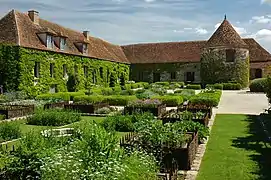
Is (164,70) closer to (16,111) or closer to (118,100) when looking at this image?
(118,100)

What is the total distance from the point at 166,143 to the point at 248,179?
2141 millimetres

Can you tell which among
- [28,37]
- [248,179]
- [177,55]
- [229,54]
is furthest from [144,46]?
[248,179]

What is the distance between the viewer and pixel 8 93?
2422 centimetres

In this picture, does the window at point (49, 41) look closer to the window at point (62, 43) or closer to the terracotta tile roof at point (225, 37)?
the window at point (62, 43)

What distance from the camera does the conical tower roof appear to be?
43000mm

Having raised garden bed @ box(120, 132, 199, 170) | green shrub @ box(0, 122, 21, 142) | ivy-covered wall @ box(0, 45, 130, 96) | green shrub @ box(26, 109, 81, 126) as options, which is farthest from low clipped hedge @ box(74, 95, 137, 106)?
raised garden bed @ box(120, 132, 199, 170)

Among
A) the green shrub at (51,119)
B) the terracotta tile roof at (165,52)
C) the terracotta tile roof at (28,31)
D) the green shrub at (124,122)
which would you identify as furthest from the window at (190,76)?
the green shrub at (124,122)

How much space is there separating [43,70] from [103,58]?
11993mm

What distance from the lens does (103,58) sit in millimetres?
39375

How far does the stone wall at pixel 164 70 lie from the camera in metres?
48.2

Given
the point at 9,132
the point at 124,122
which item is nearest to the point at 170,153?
the point at 124,122

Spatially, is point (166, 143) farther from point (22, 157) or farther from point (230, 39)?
point (230, 39)

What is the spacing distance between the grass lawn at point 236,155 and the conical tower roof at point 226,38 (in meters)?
30.4

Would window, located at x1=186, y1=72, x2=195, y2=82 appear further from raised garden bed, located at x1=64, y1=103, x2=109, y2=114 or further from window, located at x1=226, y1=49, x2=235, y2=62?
raised garden bed, located at x1=64, y1=103, x2=109, y2=114
